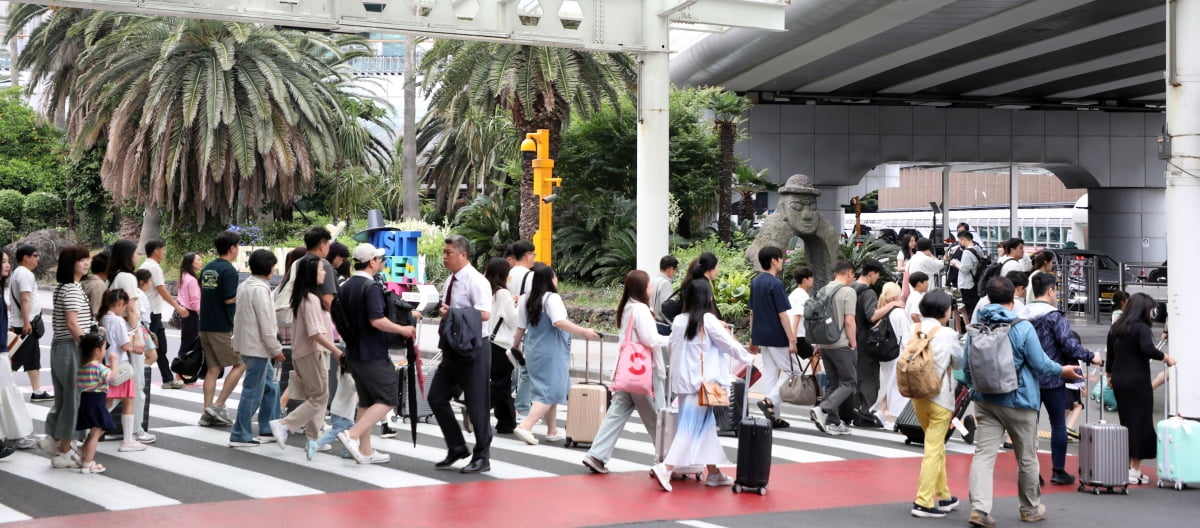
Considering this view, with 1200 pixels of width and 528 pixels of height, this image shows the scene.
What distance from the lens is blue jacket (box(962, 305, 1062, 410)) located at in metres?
8.07

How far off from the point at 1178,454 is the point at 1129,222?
4031cm

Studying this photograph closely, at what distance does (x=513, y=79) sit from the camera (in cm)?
2492

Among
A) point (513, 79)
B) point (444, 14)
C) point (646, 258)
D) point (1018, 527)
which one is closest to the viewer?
point (1018, 527)

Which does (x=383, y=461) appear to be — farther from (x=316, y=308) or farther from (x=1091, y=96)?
(x=1091, y=96)

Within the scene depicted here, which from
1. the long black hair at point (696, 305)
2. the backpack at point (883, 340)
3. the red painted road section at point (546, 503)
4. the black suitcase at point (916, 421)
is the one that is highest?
the long black hair at point (696, 305)

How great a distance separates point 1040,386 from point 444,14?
29.9 ft

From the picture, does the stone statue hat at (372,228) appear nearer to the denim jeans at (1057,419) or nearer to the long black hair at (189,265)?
the long black hair at (189,265)

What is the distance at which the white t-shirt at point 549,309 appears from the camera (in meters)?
10.5

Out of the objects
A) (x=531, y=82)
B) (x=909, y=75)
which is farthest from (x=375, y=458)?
(x=909, y=75)

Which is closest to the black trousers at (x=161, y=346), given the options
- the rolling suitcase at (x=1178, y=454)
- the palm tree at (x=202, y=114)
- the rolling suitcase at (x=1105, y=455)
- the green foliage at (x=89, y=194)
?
the rolling suitcase at (x=1105, y=455)

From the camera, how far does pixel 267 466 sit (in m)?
9.71

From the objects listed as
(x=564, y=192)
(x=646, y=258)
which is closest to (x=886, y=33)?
(x=564, y=192)

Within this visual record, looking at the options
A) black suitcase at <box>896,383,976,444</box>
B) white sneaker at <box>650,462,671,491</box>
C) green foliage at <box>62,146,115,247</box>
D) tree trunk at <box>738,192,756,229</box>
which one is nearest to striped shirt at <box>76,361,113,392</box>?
white sneaker at <box>650,462,671,491</box>

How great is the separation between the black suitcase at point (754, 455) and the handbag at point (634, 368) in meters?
0.82
